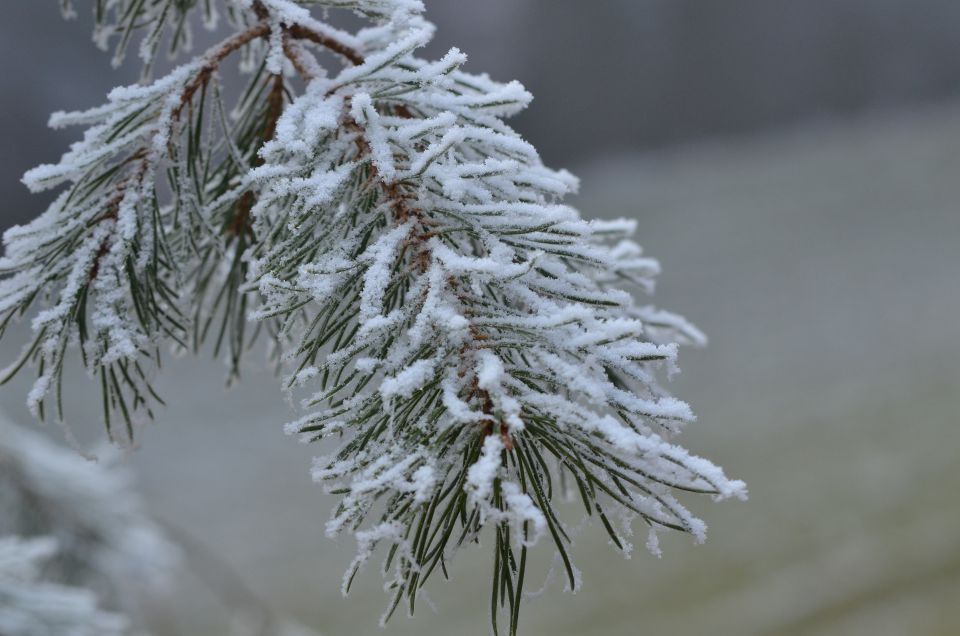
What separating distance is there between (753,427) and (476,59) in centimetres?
508

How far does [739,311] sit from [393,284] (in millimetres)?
6287

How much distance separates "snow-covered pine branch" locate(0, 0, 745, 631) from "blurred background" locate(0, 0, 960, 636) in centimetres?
7

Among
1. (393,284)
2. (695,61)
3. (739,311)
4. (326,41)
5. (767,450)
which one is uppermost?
(695,61)

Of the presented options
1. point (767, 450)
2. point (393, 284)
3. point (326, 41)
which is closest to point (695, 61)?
point (767, 450)

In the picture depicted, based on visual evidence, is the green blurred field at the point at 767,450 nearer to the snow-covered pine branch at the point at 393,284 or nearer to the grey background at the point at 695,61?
the grey background at the point at 695,61

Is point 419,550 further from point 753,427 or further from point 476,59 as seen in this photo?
point 476,59

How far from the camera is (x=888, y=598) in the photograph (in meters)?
3.54

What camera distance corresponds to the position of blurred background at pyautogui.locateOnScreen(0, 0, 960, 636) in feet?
12.3

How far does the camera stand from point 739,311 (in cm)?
643

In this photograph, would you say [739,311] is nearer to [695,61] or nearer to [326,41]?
[695,61]

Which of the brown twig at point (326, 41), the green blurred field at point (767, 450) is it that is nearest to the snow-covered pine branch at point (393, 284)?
the brown twig at point (326, 41)

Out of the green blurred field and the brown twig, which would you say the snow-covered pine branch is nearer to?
the brown twig

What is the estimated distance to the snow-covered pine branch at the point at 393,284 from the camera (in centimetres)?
37

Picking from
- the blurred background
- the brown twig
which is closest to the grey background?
the blurred background
